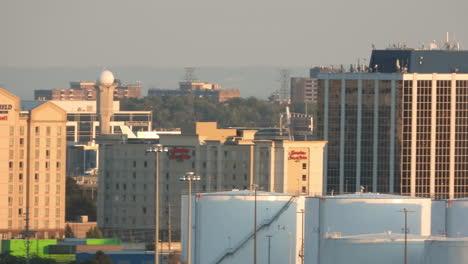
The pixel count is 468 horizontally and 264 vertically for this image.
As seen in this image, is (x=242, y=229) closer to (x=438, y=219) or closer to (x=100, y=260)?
(x=438, y=219)

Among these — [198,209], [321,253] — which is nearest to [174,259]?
[198,209]

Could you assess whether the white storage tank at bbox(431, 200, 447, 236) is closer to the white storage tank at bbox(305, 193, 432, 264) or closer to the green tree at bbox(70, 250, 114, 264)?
the white storage tank at bbox(305, 193, 432, 264)

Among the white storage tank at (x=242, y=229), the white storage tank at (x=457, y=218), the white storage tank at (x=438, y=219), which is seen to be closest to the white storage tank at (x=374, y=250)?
the white storage tank at (x=242, y=229)

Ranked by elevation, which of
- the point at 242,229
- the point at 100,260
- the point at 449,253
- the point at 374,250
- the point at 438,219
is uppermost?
the point at 438,219

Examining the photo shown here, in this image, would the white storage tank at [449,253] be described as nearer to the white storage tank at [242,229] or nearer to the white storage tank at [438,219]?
the white storage tank at [242,229]

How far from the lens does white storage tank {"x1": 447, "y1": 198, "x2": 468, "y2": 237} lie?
17612cm

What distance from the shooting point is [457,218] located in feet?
582

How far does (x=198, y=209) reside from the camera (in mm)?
177500

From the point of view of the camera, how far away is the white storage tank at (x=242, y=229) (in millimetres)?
175125

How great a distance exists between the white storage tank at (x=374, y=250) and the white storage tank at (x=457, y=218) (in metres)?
16.4

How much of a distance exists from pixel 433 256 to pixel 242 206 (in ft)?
90.5

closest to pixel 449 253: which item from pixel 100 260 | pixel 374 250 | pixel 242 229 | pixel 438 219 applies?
pixel 374 250

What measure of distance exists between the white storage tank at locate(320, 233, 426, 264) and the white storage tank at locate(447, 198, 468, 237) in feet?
53.7

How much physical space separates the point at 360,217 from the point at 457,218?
367 inches
